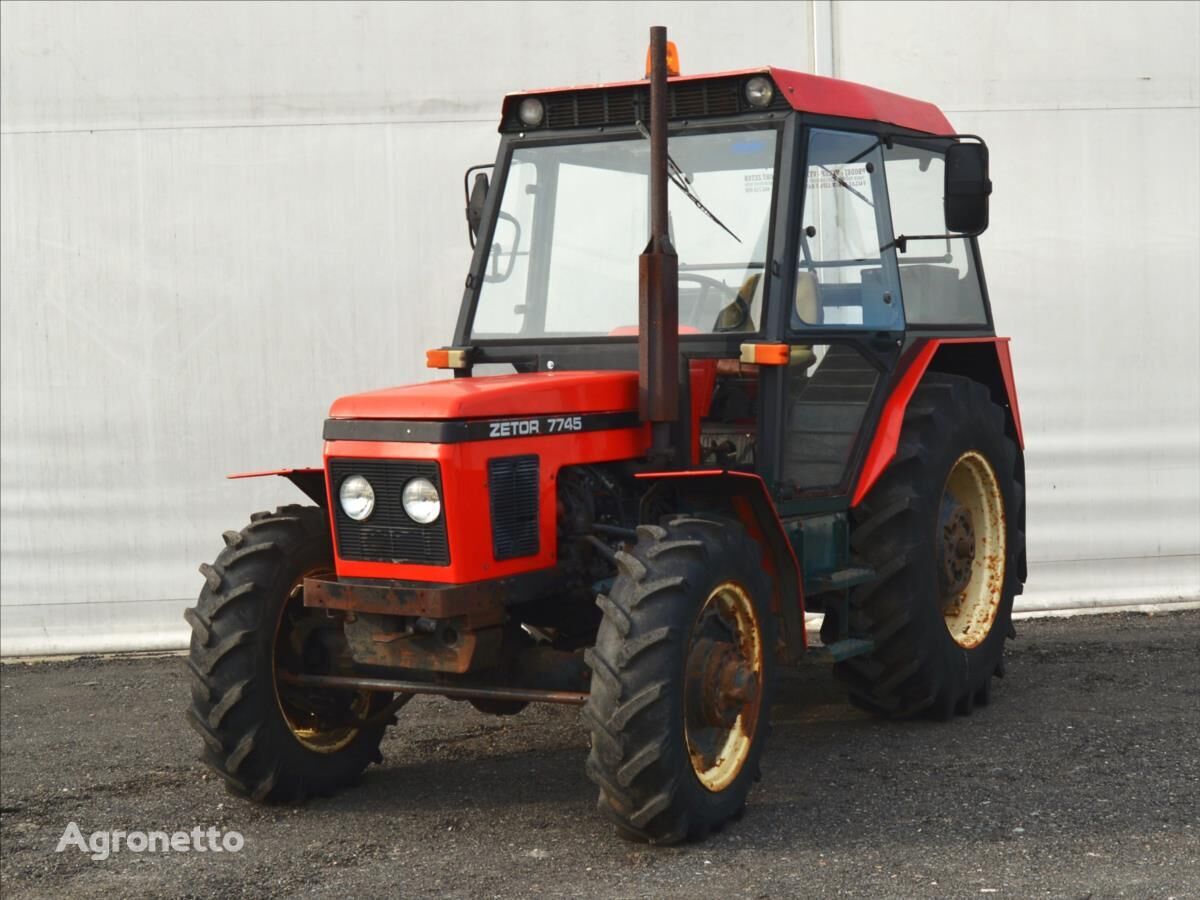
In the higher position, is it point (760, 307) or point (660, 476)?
point (760, 307)

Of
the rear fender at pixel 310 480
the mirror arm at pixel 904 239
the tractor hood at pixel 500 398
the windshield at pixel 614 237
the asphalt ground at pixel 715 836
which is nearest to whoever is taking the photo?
the asphalt ground at pixel 715 836

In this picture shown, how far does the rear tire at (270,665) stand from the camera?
509 centimetres

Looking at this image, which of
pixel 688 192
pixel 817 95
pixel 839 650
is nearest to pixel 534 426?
pixel 688 192

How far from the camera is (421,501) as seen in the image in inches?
188

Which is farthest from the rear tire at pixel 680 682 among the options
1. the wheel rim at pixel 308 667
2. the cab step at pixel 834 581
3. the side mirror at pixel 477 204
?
the side mirror at pixel 477 204

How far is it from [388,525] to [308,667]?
29.5 inches

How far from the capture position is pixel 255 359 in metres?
8.54

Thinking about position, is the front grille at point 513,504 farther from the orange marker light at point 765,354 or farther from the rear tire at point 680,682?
the orange marker light at point 765,354

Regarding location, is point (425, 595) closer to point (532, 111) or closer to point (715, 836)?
point (715, 836)

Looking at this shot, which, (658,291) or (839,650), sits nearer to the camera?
(658,291)

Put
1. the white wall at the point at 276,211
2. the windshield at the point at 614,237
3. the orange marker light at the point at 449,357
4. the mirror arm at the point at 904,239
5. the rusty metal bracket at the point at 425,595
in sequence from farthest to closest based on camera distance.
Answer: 1. the white wall at the point at 276,211
2. the mirror arm at the point at 904,239
3. the orange marker light at the point at 449,357
4. the windshield at the point at 614,237
5. the rusty metal bracket at the point at 425,595

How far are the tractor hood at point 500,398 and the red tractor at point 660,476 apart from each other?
0.01 m

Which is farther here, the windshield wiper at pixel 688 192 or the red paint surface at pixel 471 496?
the windshield wiper at pixel 688 192

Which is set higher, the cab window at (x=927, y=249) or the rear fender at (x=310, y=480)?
the cab window at (x=927, y=249)
